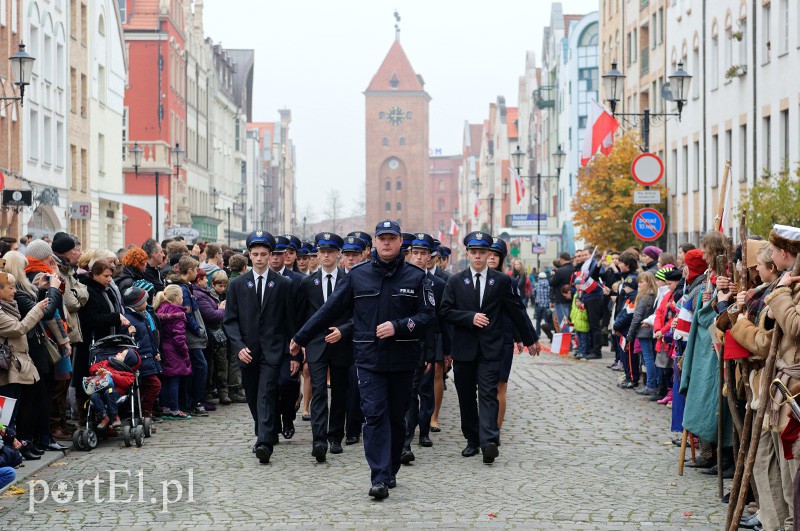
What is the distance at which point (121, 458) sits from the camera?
11.4 m

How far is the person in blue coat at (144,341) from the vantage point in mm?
13117

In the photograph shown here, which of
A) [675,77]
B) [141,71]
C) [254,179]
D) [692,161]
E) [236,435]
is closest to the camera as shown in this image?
[236,435]

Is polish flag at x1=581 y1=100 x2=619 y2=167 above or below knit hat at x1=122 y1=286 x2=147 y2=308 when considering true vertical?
above

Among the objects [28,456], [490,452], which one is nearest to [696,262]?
[490,452]

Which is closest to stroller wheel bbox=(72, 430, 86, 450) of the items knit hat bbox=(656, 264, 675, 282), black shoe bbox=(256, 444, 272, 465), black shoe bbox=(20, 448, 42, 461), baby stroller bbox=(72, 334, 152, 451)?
baby stroller bbox=(72, 334, 152, 451)

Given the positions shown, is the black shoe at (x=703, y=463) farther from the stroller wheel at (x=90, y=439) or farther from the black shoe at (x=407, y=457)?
the stroller wheel at (x=90, y=439)

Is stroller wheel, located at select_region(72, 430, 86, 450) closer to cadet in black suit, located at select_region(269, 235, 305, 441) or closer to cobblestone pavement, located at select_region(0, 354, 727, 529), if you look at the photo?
cobblestone pavement, located at select_region(0, 354, 727, 529)

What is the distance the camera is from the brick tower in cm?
16325

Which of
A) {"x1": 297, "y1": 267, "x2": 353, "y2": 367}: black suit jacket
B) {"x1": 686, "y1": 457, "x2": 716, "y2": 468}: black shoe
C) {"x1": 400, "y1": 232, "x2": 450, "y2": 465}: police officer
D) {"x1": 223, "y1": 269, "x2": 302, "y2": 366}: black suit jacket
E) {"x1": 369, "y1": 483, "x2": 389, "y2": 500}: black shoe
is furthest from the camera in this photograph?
{"x1": 400, "y1": 232, "x2": 450, "y2": 465}: police officer

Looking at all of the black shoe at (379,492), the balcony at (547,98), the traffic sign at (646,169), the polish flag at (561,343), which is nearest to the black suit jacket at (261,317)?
the black shoe at (379,492)

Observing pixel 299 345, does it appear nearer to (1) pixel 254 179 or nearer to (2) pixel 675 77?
(2) pixel 675 77

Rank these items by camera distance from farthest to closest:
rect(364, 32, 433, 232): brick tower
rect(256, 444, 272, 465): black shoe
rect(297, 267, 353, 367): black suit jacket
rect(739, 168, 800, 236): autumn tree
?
1. rect(364, 32, 433, 232): brick tower
2. rect(739, 168, 800, 236): autumn tree
3. rect(297, 267, 353, 367): black suit jacket
4. rect(256, 444, 272, 465): black shoe

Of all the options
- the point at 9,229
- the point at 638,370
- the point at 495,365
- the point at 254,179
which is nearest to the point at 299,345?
the point at 495,365

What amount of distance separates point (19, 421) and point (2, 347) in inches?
38.5
